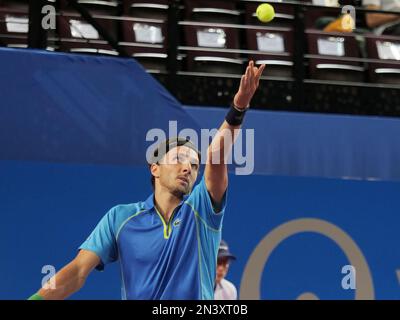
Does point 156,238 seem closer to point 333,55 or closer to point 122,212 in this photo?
point 122,212

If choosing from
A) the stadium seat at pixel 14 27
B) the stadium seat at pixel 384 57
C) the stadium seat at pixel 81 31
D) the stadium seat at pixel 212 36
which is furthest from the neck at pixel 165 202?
the stadium seat at pixel 384 57

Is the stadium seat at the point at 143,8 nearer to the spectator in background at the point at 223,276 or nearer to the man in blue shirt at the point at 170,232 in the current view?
the man in blue shirt at the point at 170,232

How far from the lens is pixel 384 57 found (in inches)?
320

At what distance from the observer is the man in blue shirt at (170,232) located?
6.46 meters

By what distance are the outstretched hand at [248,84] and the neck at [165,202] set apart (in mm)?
770

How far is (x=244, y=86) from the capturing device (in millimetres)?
6281

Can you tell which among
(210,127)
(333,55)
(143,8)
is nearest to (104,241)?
(210,127)

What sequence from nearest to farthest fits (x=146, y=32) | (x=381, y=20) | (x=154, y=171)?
1. (x=154, y=171)
2. (x=146, y=32)
3. (x=381, y=20)

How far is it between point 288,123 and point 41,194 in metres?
1.84

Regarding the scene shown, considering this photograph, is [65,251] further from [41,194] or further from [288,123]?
[288,123]

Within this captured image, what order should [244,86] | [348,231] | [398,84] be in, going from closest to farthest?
[244,86] → [348,231] → [398,84]

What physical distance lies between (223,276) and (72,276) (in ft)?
3.37
